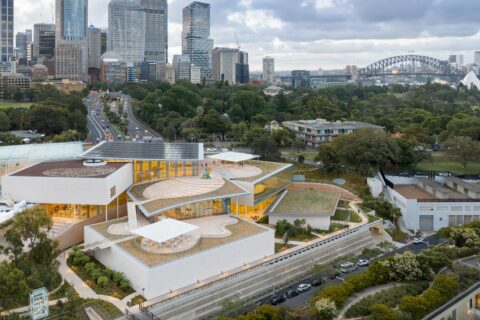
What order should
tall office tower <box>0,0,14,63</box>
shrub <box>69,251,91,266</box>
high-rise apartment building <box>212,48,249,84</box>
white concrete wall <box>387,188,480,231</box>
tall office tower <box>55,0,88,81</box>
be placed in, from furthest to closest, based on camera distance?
tall office tower <box>55,0,88,81</box>, high-rise apartment building <box>212,48,249,84</box>, tall office tower <box>0,0,14,63</box>, white concrete wall <box>387,188,480,231</box>, shrub <box>69,251,91,266</box>

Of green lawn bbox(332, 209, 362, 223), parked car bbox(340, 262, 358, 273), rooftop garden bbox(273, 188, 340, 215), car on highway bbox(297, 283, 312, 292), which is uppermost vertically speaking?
rooftop garden bbox(273, 188, 340, 215)

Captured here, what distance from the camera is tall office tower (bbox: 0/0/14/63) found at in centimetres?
16750

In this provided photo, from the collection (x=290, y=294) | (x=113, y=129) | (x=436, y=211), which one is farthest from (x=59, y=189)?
(x=113, y=129)

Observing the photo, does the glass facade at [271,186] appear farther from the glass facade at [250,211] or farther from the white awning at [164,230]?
the white awning at [164,230]

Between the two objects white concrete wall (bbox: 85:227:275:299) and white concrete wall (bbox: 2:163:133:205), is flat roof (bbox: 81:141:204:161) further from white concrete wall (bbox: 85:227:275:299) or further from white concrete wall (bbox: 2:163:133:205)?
white concrete wall (bbox: 85:227:275:299)

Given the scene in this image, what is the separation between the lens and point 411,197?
1462 inches

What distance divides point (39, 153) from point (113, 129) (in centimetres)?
3414

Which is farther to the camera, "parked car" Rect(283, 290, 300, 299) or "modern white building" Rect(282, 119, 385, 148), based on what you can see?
"modern white building" Rect(282, 119, 385, 148)

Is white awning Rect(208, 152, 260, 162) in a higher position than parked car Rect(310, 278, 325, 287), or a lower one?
higher

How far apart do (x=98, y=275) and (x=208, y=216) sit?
8.47 m

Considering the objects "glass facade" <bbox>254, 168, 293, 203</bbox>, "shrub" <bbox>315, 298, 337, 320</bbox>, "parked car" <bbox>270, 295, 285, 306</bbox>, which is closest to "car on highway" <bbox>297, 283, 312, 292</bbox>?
"parked car" <bbox>270, 295, 285, 306</bbox>

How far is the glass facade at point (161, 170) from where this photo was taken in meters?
34.0

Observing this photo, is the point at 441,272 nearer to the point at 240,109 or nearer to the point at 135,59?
the point at 240,109

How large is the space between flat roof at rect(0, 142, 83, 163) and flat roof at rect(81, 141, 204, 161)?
212cm
